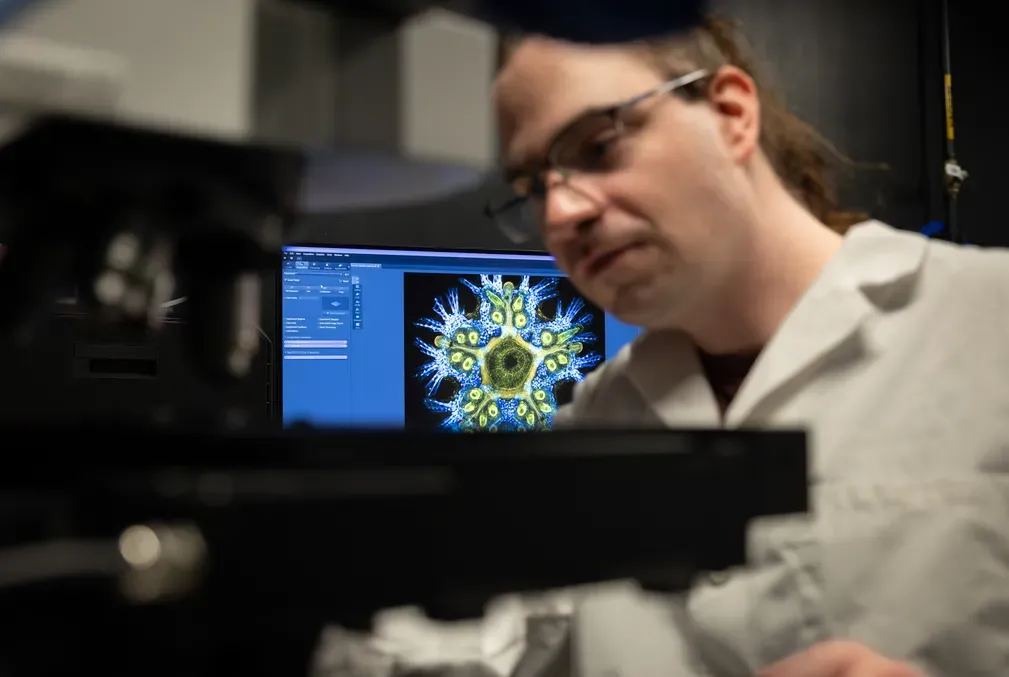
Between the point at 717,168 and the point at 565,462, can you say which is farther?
the point at 717,168

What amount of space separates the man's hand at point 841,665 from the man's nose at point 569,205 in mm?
349

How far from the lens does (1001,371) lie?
0.73 metres

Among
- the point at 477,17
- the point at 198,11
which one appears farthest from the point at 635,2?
the point at 198,11

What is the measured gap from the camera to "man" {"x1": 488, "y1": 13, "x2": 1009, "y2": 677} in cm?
68

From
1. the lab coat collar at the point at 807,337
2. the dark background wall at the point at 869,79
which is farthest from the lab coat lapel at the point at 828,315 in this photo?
the dark background wall at the point at 869,79

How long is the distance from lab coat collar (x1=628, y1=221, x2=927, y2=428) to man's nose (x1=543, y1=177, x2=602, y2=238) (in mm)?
183

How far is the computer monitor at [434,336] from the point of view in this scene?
3.60ft

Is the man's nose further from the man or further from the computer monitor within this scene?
the computer monitor

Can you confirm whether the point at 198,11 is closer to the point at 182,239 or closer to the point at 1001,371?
the point at 182,239

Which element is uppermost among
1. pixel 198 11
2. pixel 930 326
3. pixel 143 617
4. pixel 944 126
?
pixel 944 126

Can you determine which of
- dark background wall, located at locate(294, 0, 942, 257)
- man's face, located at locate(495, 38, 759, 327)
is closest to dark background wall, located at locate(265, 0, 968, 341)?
dark background wall, located at locate(294, 0, 942, 257)

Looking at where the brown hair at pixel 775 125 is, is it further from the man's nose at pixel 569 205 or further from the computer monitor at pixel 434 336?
the computer monitor at pixel 434 336

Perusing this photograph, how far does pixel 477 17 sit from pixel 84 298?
0.22 meters

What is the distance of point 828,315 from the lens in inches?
29.5
